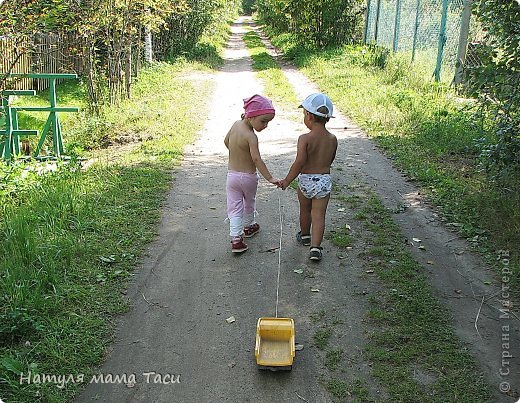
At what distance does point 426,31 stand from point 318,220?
11245mm

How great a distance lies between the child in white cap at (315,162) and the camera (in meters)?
4.80

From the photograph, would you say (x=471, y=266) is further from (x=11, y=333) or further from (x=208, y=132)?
(x=208, y=132)

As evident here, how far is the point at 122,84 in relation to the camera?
1314 centimetres

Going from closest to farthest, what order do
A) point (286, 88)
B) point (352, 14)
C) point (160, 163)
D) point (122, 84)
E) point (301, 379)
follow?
point (301, 379), point (160, 163), point (122, 84), point (286, 88), point (352, 14)

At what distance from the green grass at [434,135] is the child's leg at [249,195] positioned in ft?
6.77

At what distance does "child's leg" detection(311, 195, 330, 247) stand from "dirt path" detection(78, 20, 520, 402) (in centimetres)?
21

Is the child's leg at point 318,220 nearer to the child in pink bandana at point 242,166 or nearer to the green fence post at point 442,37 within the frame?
the child in pink bandana at point 242,166

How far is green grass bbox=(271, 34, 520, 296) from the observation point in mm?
5543

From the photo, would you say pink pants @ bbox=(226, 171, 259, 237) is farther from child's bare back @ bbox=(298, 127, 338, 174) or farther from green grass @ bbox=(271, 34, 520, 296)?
green grass @ bbox=(271, 34, 520, 296)

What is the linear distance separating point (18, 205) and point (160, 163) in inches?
85.1

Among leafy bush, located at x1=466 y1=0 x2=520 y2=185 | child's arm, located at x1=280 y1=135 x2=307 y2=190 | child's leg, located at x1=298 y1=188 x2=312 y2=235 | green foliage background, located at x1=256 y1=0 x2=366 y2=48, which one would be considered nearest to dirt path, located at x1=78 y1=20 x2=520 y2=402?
child's leg, located at x1=298 y1=188 x2=312 y2=235

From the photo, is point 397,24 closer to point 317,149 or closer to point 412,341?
point 317,149

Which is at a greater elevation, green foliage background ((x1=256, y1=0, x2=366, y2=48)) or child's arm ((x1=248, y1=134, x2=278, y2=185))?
green foliage background ((x1=256, y1=0, x2=366, y2=48))

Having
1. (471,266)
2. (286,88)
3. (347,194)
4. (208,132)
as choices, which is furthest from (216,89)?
(471,266)
